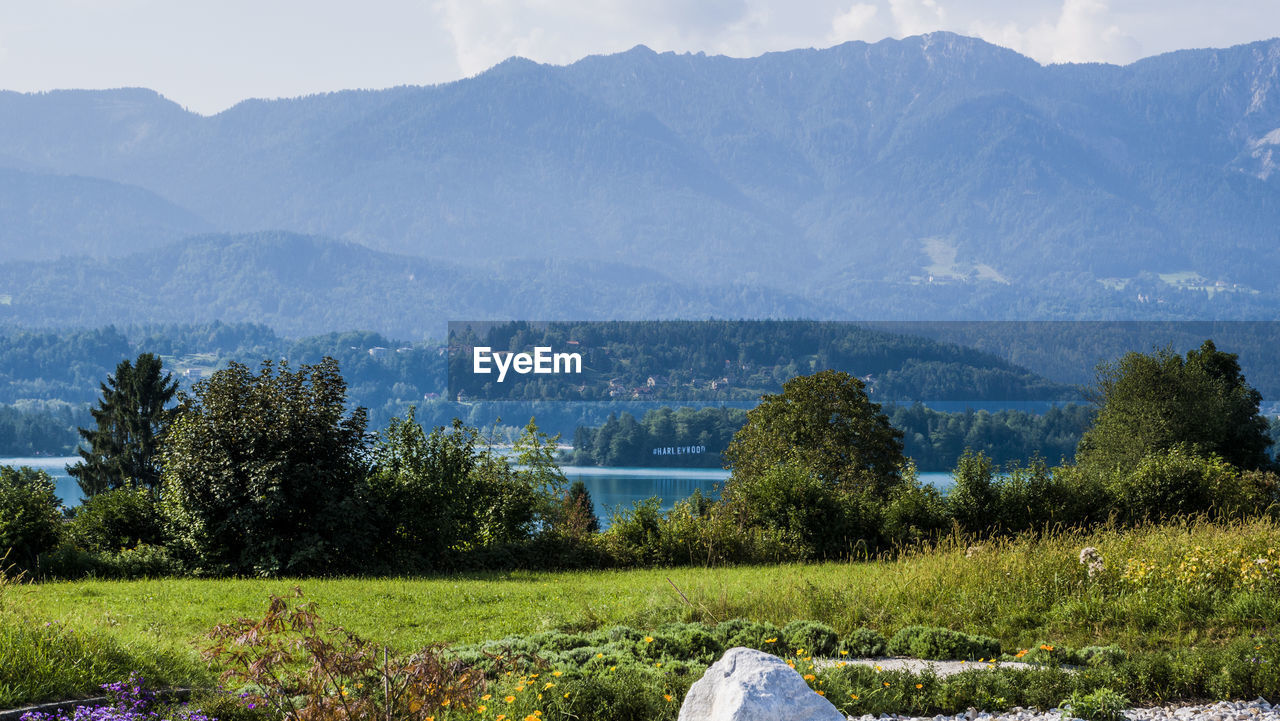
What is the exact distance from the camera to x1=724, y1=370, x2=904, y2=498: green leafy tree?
28266mm

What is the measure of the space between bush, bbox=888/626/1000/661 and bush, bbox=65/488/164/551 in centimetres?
1185

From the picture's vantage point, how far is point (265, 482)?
14773 millimetres

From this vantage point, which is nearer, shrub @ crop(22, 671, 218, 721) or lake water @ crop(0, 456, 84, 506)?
shrub @ crop(22, 671, 218, 721)

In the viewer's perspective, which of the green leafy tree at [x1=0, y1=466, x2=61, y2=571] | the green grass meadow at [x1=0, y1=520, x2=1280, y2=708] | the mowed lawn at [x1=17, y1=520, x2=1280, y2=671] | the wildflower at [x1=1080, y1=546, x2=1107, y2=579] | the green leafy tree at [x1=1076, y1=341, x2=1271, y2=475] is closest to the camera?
the green grass meadow at [x1=0, y1=520, x2=1280, y2=708]

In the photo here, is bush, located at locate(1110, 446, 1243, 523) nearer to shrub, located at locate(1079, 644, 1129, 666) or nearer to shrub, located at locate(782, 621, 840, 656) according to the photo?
shrub, located at locate(1079, 644, 1129, 666)

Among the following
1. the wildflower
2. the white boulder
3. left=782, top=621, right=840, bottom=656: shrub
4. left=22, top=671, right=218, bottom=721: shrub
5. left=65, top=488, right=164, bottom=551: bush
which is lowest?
left=65, top=488, right=164, bottom=551: bush

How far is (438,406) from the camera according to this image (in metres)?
143

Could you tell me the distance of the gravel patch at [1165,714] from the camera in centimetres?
639

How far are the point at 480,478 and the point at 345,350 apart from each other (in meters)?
160

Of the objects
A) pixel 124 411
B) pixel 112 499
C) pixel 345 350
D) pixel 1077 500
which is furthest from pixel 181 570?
pixel 345 350

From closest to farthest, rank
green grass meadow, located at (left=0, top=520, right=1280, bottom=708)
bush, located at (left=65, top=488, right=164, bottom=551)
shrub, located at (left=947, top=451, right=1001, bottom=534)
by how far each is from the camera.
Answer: green grass meadow, located at (left=0, top=520, right=1280, bottom=708), bush, located at (left=65, top=488, right=164, bottom=551), shrub, located at (left=947, top=451, right=1001, bottom=534)

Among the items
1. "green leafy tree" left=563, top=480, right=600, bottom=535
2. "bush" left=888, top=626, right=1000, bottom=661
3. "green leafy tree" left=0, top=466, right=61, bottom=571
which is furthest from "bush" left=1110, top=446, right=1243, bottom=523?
"green leafy tree" left=0, top=466, right=61, bottom=571

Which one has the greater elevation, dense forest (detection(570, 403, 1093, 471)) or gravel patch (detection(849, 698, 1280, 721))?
gravel patch (detection(849, 698, 1280, 721))

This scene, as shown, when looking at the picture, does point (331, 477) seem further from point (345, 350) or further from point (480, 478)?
point (345, 350)
